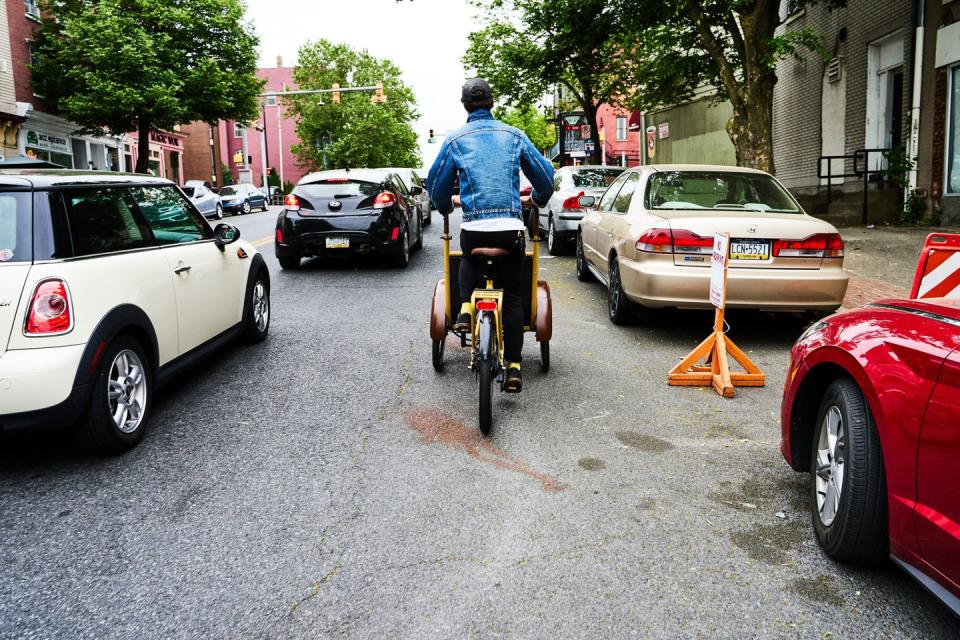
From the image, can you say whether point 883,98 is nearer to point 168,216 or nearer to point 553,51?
point 553,51

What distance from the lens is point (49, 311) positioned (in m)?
4.30

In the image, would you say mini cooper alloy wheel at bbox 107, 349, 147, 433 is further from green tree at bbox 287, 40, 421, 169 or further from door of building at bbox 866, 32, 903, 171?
green tree at bbox 287, 40, 421, 169

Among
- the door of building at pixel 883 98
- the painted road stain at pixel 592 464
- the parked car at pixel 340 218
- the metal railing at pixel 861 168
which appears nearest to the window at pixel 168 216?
the painted road stain at pixel 592 464

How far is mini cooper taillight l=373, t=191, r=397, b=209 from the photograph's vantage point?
40.9 ft

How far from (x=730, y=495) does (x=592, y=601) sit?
1.31m

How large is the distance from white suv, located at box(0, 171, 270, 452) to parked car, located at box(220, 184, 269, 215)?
33098 millimetres

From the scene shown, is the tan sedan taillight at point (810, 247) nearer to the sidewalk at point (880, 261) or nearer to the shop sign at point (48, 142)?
the sidewalk at point (880, 261)

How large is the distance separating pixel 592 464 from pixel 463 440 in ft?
2.73

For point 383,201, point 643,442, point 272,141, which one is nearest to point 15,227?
point 643,442

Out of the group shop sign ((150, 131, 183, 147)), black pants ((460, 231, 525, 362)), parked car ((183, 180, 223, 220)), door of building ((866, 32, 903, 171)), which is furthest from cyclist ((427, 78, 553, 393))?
shop sign ((150, 131, 183, 147))

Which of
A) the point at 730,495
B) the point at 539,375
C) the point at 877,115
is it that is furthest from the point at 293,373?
the point at 877,115

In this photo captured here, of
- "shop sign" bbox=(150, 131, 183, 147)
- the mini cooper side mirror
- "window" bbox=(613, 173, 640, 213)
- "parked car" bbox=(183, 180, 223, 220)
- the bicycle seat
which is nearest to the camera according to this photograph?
the bicycle seat

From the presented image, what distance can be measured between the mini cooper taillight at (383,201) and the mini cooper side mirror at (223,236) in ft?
19.3

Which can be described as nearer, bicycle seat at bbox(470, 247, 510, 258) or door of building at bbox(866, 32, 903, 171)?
bicycle seat at bbox(470, 247, 510, 258)
